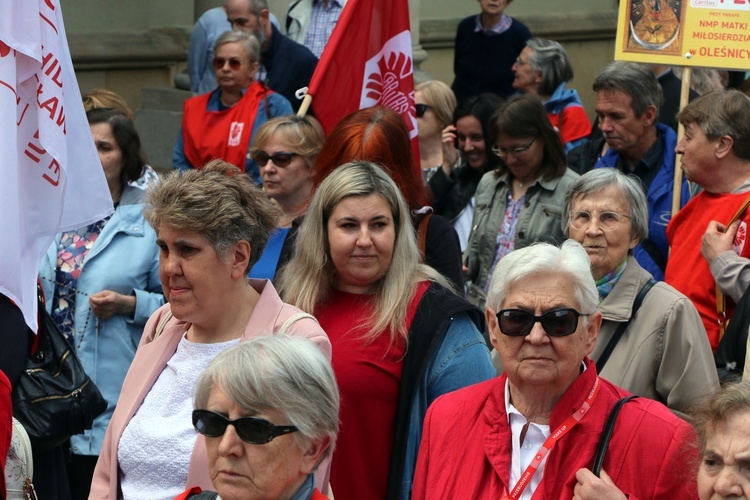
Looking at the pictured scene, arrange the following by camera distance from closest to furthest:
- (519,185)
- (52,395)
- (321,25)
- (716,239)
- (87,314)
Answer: (52,395), (716,239), (87,314), (519,185), (321,25)

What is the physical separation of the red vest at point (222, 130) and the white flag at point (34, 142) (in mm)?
3037

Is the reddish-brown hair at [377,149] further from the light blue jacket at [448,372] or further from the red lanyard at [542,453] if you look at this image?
the red lanyard at [542,453]

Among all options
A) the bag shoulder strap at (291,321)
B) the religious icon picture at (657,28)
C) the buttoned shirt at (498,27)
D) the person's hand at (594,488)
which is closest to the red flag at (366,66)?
the religious icon picture at (657,28)

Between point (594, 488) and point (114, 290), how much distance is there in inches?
114

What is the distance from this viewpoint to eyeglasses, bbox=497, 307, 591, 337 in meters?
3.77

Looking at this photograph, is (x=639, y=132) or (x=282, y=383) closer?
(x=282, y=383)

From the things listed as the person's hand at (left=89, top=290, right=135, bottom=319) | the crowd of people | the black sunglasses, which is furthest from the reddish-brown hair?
the black sunglasses

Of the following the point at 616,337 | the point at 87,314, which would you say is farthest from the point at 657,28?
the point at 87,314

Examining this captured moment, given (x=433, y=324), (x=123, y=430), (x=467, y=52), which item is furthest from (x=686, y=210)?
(x=467, y=52)

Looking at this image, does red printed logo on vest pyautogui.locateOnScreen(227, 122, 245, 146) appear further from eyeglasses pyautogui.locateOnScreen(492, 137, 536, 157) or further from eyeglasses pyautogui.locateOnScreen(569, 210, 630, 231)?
eyeglasses pyautogui.locateOnScreen(569, 210, 630, 231)

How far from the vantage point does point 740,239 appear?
5.48m

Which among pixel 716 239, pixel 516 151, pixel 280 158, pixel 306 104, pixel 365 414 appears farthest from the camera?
pixel 516 151

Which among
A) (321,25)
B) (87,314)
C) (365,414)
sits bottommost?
(87,314)

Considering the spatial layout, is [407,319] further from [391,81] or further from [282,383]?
[391,81]
